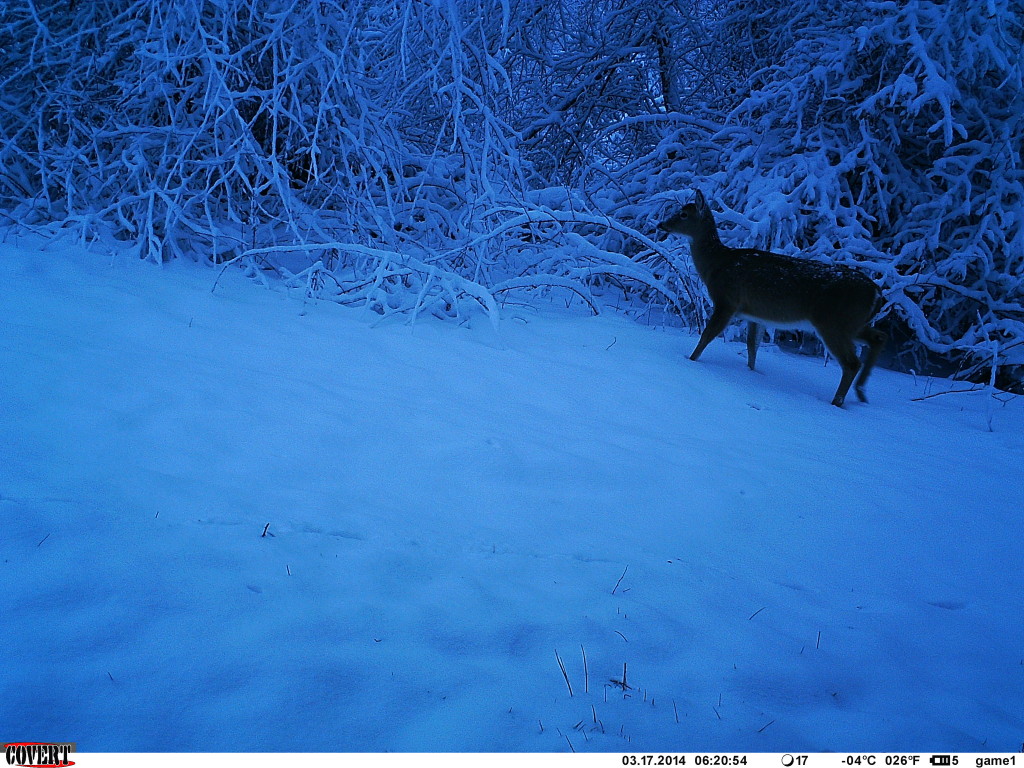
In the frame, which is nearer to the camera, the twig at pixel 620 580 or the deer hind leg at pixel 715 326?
the twig at pixel 620 580

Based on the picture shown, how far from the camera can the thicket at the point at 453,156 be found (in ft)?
20.1

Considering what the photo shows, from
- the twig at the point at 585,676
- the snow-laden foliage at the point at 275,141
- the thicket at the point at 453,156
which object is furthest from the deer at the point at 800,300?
the twig at the point at 585,676

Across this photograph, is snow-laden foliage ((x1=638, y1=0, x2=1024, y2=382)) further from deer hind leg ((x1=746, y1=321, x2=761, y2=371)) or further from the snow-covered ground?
the snow-covered ground

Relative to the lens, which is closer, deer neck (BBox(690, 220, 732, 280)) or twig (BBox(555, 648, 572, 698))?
twig (BBox(555, 648, 572, 698))

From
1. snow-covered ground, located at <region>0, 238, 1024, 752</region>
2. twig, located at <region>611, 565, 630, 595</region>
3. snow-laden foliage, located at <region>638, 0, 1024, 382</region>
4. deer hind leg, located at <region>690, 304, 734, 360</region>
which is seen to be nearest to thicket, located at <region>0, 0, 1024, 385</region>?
snow-laden foliage, located at <region>638, 0, 1024, 382</region>

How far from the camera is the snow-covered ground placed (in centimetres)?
152

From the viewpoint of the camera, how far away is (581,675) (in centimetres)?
171

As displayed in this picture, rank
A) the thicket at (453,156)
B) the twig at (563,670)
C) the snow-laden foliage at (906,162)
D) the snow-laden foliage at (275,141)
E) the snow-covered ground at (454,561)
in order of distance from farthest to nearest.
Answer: the snow-laden foliage at (906,162) → the thicket at (453,156) → the snow-laden foliage at (275,141) → the twig at (563,670) → the snow-covered ground at (454,561)

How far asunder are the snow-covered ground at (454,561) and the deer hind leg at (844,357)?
0.68 meters

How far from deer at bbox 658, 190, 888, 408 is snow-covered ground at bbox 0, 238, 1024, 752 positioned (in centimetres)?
101

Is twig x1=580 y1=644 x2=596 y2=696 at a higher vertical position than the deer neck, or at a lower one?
lower

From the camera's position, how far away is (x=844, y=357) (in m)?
4.89

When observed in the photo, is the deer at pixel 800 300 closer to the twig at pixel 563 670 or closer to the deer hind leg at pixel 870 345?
the deer hind leg at pixel 870 345

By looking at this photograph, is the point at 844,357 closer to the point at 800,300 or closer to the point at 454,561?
the point at 800,300
